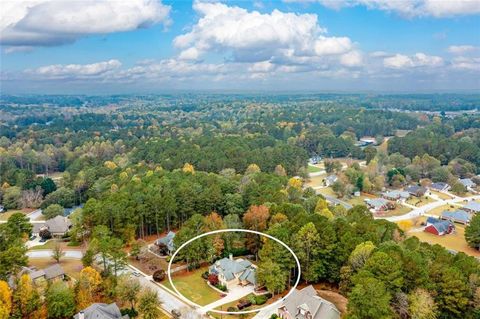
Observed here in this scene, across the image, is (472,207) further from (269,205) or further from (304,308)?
(304,308)

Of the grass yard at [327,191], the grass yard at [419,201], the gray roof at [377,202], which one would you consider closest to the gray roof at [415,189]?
the grass yard at [419,201]

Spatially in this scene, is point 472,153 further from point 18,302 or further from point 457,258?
point 18,302

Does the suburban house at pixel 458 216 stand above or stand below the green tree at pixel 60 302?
below

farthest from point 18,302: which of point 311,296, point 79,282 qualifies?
point 311,296

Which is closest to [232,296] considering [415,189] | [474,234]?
[474,234]

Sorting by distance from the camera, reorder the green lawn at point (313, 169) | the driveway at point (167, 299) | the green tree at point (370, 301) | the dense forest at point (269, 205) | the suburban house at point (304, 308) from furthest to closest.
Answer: the green lawn at point (313, 169) < the driveway at point (167, 299) < the suburban house at point (304, 308) < the dense forest at point (269, 205) < the green tree at point (370, 301)

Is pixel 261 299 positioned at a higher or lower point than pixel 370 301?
lower

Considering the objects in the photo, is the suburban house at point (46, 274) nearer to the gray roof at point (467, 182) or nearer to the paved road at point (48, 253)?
Result: the paved road at point (48, 253)

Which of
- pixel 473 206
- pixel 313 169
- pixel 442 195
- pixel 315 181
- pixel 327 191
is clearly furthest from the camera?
pixel 313 169

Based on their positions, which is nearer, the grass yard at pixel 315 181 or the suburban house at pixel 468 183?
the suburban house at pixel 468 183
